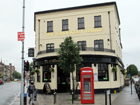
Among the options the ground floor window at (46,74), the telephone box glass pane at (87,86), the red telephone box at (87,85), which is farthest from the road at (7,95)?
the telephone box glass pane at (87,86)

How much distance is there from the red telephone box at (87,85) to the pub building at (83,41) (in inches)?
264

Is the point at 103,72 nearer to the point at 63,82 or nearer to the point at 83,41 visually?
the point at 83,41

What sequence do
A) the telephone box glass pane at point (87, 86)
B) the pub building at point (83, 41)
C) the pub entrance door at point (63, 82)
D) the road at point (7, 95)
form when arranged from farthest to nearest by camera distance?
the pub entrance door at point (63, 82) → the pub building at point (83, 41) → the road at point (7, 95) → the telephone box glass pane at point (87, 86)

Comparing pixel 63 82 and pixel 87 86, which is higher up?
pixel 87 86

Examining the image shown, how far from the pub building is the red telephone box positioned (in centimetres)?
671

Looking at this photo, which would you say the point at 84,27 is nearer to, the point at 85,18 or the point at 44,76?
the point at 85,18

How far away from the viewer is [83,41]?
24.7 m

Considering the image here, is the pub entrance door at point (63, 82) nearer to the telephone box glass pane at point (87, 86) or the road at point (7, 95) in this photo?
the road at point (7, 95)

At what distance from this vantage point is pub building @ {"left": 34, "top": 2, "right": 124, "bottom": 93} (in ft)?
72.7

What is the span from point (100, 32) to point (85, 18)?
9.62 ft

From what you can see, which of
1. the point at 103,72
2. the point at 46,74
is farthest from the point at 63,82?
the point at 103,72

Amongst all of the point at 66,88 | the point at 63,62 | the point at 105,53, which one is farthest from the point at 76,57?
the point at 66,88

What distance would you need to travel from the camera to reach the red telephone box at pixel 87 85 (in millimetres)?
14592

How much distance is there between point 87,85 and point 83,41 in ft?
34.4
